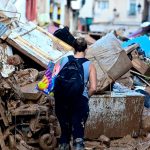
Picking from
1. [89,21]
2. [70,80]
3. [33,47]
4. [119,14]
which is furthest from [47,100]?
[119,14]

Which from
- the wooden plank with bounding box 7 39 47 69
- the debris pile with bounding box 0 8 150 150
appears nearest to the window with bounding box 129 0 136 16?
the debris pile with bounding box 0 8 150 150

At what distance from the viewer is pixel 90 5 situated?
53156 mm

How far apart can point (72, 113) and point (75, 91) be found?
0.38 m

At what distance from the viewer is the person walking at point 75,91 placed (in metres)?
6.42

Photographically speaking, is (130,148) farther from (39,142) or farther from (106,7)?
(106,7)

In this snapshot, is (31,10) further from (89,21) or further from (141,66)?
(89,21)

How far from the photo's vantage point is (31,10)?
20.8 m

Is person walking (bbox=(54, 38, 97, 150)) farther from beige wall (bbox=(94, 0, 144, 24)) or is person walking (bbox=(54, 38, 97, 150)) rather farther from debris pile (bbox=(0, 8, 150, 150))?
beige wall (bbox=(94, 0, 144, 24))

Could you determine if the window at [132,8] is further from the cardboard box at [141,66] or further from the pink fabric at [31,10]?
the cardboard box at [141,66]

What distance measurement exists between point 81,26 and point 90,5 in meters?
7.20

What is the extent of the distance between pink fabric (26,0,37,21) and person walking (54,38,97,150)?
13310mm

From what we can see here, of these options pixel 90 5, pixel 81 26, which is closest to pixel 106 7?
pixel 90 5

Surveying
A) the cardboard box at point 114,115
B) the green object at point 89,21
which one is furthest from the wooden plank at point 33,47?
the green object at point 89,21

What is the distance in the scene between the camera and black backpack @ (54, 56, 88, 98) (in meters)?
6.39
